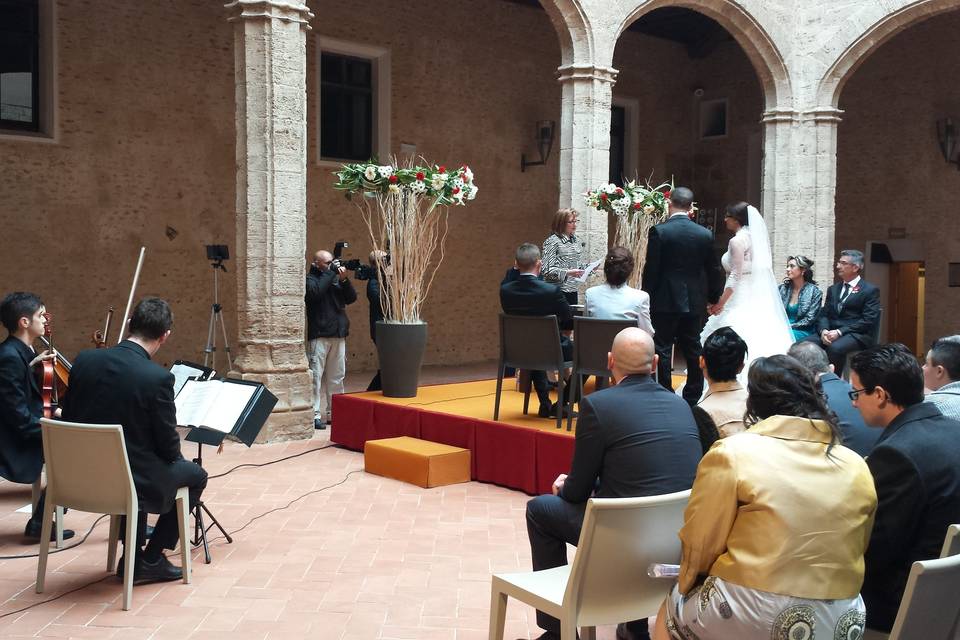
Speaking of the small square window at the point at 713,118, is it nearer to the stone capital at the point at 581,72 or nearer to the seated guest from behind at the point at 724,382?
the stone capital at the point at 581,72

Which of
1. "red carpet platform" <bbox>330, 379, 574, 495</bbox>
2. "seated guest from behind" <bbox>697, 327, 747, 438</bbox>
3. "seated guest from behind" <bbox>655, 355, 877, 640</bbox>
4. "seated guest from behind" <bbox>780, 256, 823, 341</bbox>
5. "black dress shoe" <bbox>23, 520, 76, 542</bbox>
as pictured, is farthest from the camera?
"seated guest from behind" <bbox>780, 256, 823, 341</bbox>

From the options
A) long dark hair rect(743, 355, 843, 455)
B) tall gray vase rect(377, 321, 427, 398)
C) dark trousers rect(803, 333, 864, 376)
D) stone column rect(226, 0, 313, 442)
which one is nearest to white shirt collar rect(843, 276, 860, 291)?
dark trousers rect(803, 333, 864, 376)

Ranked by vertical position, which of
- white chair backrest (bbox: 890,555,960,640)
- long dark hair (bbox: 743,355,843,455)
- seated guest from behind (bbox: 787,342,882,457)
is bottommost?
white chair backrest (bbox: 890,555,960,640)

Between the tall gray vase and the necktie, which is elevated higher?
the necktie

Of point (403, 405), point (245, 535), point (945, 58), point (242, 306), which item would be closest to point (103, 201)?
point (242, 306)

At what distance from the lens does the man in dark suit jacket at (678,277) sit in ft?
20.1

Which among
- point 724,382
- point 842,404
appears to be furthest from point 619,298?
point 724,382

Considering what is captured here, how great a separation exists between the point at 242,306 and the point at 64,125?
12.1ft

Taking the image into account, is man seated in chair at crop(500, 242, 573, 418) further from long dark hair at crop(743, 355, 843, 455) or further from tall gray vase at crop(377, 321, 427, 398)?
long dark hair at crop(743, 355, 843, 455)

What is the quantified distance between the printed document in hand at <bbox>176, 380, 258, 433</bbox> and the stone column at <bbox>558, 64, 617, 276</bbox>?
5.28 m

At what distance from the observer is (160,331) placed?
3891 millimetres

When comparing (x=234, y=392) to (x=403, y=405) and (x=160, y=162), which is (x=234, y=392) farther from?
(x=160, y=162)

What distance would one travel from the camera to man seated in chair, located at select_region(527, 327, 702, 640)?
3023mm

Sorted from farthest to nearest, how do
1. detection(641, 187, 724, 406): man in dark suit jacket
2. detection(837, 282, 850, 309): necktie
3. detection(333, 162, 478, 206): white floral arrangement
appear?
detection(837, 282, 850, 309): necktie → detection(333, 162, 478, 206): white floral arrangement → detection(641, 187, 724, 406): man in dark suit jacket
